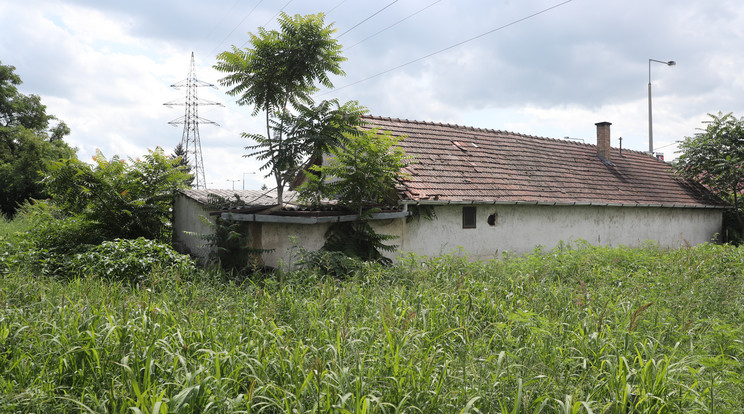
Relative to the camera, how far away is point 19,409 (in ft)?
11.9

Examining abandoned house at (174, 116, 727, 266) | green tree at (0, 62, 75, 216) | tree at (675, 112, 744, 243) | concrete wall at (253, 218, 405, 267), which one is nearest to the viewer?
concrete wall at (253, 218, 405, 267)

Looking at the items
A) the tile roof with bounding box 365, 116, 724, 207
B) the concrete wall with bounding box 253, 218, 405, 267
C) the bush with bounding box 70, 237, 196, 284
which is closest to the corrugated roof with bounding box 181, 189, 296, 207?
the concrete wall with bounding box 253, 218, 405, 267

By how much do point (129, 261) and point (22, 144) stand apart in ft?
91.0

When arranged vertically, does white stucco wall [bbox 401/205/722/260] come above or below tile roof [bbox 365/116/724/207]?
below

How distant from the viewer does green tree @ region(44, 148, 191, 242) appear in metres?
12.4

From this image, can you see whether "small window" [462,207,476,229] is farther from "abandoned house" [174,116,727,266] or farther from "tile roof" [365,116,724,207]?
"tile roof" [365,116,724,207]

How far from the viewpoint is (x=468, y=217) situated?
12523 mm

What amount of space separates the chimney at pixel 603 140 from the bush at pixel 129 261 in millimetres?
16911

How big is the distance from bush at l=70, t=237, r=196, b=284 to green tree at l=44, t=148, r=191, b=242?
2.76 m

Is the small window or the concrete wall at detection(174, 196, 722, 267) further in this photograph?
the small window

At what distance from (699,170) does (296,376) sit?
21.9m

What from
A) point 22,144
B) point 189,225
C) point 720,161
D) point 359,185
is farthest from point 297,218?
point 22,144

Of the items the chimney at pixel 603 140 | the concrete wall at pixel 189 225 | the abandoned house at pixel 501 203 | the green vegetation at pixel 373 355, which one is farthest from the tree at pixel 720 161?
the concrete wall at pixel 189 225

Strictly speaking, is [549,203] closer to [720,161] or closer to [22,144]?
[720,161]
